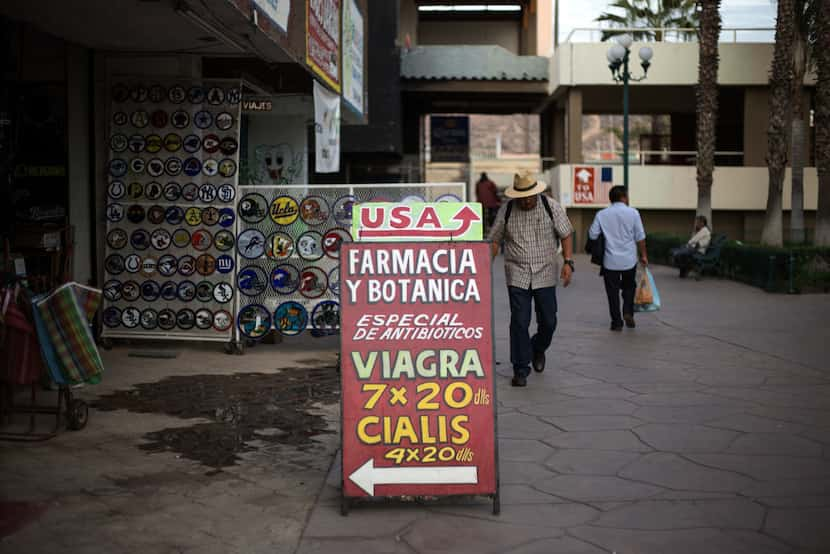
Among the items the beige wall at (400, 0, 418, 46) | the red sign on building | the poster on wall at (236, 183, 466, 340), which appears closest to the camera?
the poster on wall at (236, 183, 466, 340)

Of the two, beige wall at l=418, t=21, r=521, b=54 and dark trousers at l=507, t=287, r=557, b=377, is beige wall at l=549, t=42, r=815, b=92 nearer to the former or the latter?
beige wall at l=418, t=21, r=521, b=54

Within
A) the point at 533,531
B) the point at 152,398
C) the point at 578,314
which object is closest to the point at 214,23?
the point at 152,398

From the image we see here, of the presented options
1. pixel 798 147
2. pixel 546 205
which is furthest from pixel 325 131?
pixel 798 147

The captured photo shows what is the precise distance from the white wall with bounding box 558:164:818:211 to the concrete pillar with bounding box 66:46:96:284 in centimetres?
2382

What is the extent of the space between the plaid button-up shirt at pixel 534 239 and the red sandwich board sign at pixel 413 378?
10.7ft

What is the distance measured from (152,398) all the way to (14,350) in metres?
1.79

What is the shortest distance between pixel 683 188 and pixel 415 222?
1153 inches

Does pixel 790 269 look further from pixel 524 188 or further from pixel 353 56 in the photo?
pixel 524 188

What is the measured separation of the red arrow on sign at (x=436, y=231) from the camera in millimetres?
5145

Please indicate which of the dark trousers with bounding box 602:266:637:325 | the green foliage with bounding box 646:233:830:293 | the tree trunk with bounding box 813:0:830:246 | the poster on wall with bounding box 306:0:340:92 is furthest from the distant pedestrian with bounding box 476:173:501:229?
the dark trousers with bounding box 602:266:637:325

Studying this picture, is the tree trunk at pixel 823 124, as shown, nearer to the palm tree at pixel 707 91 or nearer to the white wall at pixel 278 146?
the palm tree at pixel 707 91

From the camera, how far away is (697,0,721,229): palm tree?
24.7 meters

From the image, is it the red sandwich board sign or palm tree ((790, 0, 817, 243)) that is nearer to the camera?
the red sandwich board sign

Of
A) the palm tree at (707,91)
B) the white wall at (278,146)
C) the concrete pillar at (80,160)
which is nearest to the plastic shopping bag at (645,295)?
the white wall at (278,146)
